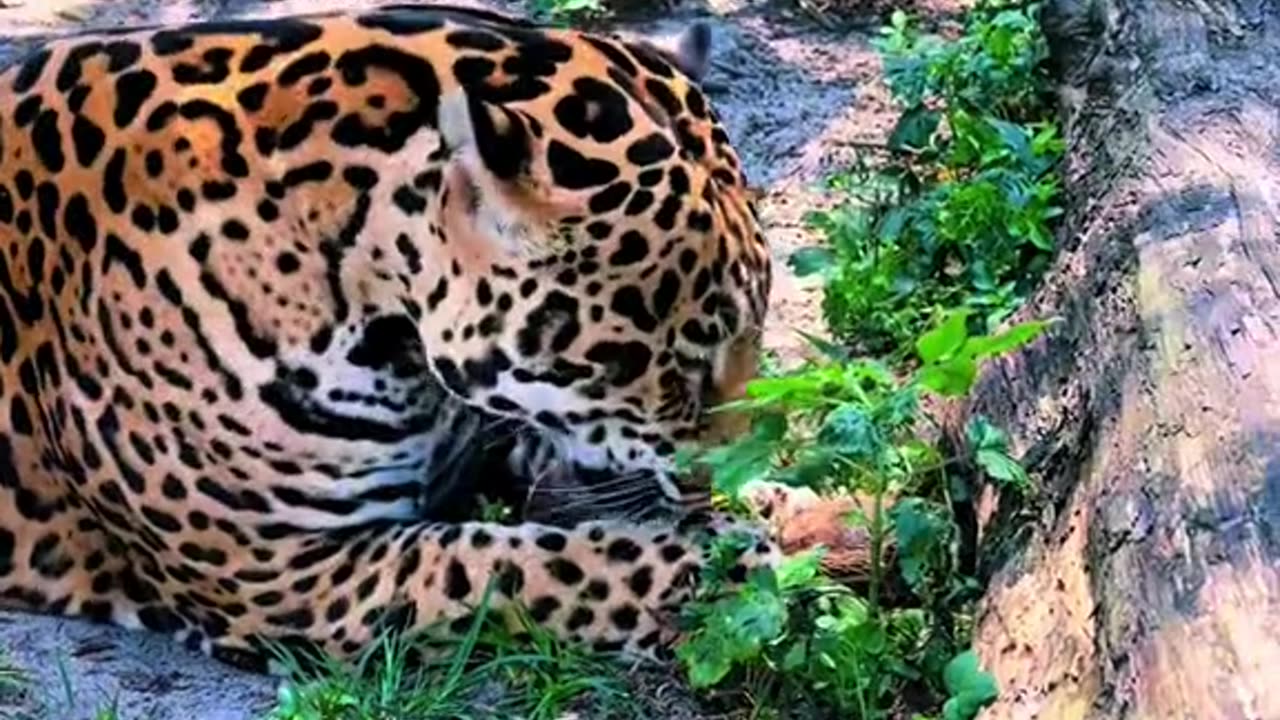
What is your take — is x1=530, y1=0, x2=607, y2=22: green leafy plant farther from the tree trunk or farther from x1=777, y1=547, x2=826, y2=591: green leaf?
x1=777, y1=547, x2=826, y2=591: green leaf

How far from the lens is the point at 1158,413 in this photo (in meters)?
4.35

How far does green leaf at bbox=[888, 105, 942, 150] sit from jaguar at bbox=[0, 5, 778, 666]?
217 cm

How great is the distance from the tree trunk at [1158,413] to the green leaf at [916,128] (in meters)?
1.11

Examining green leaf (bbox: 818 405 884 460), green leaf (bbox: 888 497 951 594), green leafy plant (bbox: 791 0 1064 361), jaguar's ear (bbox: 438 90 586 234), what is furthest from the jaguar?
green leafy plant (bbox: 791 0 1064 361)

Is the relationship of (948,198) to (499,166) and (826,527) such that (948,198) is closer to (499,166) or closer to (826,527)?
(826,527)

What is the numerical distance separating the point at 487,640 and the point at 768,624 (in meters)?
0.78

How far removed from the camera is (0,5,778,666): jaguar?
4840 mm

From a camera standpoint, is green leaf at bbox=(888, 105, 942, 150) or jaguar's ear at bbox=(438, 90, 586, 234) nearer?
jaguar's ear at bbox=(438, 90, 586, 234)

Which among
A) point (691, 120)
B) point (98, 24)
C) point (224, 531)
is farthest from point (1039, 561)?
point (98, 24)

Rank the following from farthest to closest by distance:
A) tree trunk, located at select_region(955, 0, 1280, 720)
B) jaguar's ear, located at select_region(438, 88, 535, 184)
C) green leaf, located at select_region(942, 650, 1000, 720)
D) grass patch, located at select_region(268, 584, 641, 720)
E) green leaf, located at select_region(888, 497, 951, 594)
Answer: grass patch, located at select_region(268, 584, 641, 720), green leaf, located at select_region(888, 497, 951, 594), jaguar's ear, located at select_region(438, 88, 535, 184), green leaf, located at select_region(942, 650, 1000, 720), tree trunk, located at select_region(955, 0, 1280, 720)

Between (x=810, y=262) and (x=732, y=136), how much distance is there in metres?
1.84

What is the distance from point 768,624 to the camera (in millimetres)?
4660

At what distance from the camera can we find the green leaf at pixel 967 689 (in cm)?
430

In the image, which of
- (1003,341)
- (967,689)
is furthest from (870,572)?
(1003,341)
